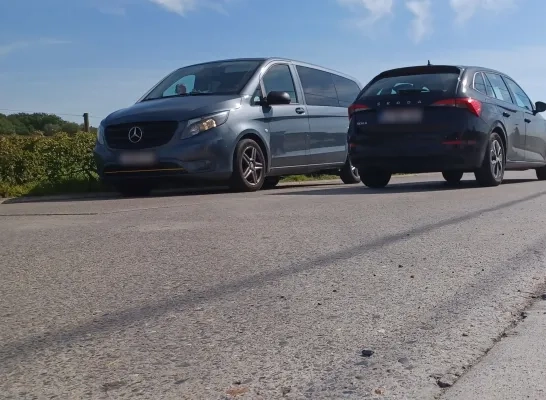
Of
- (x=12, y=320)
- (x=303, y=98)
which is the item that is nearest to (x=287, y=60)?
(x=303, y=98)

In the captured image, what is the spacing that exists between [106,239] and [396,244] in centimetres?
→ 199

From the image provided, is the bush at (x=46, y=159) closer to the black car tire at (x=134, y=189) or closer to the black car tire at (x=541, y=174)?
the black car tire at (x=134, y=189)

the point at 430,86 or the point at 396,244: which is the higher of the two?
the point at 430,86

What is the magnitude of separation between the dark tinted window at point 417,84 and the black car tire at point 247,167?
1495 mm

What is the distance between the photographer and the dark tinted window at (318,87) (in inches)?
471

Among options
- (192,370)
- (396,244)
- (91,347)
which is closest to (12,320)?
(91,347)

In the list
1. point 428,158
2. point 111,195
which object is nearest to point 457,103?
point 428,158

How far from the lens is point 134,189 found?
10.7 metres

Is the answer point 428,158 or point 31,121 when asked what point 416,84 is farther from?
point 31,121

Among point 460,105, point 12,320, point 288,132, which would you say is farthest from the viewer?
point 288,132

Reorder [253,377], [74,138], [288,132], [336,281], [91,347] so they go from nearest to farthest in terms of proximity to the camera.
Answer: [253,377], [91,347], [336,281], [288,132], [74,138]

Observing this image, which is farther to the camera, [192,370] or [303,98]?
[303,98]

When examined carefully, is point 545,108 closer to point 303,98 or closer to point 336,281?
point 303,98

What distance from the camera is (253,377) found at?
9.58 feet
